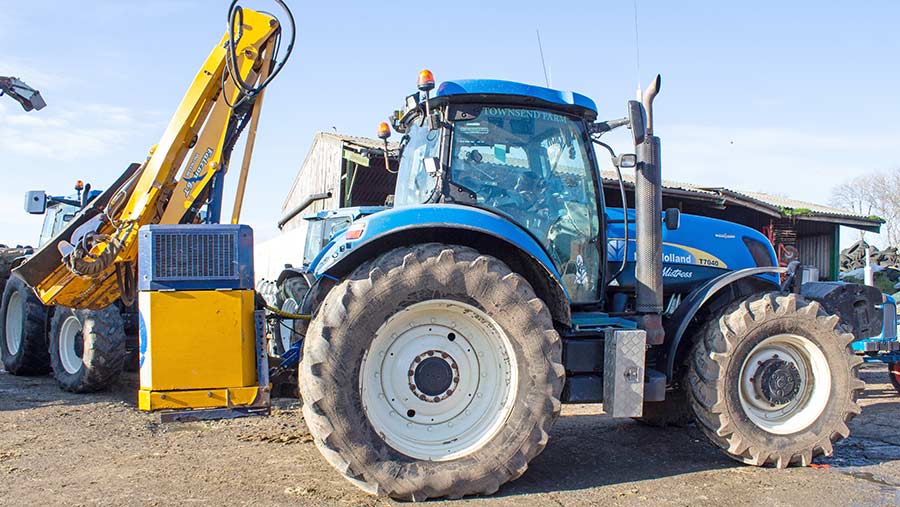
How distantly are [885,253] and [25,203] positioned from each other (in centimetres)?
2540

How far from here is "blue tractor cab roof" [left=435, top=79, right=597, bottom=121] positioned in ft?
16.1

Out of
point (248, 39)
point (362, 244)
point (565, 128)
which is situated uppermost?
point (248, 39)

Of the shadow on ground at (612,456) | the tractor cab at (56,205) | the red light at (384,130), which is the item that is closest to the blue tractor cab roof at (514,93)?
the red light at (384,130)

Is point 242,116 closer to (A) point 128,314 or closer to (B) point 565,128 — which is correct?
(B) point 565,128

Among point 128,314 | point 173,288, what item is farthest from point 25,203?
point 173,288

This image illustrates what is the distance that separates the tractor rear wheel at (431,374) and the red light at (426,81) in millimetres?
1065

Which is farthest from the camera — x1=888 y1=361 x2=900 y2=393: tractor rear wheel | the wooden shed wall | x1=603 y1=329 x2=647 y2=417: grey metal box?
the wooden shed wall

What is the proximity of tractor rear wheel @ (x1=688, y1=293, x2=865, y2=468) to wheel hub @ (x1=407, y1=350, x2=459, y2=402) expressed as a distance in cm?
174

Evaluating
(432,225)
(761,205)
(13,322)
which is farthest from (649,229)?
(761,205)

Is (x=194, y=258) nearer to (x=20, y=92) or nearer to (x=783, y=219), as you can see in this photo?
(x=20, y=92)

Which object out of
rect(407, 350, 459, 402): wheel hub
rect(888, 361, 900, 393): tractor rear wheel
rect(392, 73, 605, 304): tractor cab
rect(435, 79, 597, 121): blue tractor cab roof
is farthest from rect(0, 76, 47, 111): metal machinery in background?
rect(888, 361, 900, 393): tractor rear wheel

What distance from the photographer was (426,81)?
471 cm

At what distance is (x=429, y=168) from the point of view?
4.76 m

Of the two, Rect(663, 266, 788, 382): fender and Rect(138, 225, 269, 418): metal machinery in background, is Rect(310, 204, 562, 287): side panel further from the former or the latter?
Rect(663, 266, 788, 382): fender
